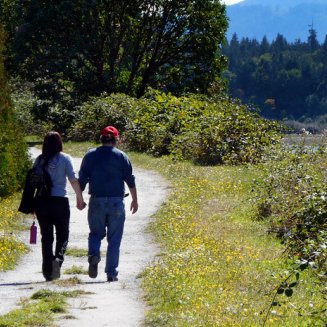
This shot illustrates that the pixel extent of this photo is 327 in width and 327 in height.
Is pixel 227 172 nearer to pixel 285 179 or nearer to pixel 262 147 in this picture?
pixel 262 147

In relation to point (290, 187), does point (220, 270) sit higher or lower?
lower

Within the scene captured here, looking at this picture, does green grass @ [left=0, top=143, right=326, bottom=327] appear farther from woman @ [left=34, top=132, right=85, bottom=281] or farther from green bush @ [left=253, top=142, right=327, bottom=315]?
woman @ [left=34, top=132, right=85, bottom=281]

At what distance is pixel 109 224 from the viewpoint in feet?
39.1

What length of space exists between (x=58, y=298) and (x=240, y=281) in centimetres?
217

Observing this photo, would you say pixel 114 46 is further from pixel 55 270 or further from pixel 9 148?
pixel 55 270

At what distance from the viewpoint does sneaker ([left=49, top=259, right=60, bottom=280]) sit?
11859 mm

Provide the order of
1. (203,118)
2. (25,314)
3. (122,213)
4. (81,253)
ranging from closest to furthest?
(25,314) < (122,213) < (81,253) < (203,118)

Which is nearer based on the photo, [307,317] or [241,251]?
[307,317]

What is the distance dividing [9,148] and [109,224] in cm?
995

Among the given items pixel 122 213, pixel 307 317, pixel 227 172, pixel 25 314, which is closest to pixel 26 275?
pixel 122 213

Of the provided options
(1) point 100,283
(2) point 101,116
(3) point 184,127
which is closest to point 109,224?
(1) point 100,283

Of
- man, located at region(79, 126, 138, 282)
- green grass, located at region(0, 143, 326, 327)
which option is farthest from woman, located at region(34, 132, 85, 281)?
green grass, located at region(0, 143, 326, 327)

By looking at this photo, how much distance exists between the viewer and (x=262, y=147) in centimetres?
2741

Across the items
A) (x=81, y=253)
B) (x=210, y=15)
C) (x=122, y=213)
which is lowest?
(x=81, y=253)
